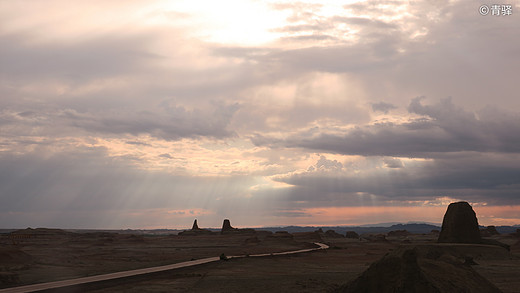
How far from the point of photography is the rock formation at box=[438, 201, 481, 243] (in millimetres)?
65375

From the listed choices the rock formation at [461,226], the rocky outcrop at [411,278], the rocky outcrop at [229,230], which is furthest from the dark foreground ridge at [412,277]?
the rocky outcrop at [229,230]

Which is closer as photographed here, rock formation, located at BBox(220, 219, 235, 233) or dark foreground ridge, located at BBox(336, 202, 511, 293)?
dark foreground ridge, located at BBox(336, 202, 511, 293)

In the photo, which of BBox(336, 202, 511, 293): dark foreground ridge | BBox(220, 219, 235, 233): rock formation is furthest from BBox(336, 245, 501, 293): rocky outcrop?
BBox(220, 219, 235, 233): rock formation

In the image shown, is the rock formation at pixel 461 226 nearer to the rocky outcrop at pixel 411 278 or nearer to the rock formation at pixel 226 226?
the rocky outcrop at pixel 411 278

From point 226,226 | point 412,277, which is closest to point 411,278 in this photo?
point 412,277

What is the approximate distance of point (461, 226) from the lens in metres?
66.0

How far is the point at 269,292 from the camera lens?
29.6 m

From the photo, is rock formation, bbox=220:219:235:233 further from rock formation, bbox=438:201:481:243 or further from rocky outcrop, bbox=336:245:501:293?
rocky outcrop, bbox=336:245:501:293

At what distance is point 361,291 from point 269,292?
31.8 ft

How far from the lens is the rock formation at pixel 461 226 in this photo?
2574 inches

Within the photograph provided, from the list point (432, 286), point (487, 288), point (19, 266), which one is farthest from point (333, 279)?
point (19, 266)

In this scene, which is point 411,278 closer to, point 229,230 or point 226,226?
point 229,230

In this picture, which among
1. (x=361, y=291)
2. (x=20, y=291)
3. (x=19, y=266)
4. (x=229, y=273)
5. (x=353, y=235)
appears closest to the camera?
(x=361, y=291)

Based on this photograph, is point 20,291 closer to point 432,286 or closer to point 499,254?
point 432,286
